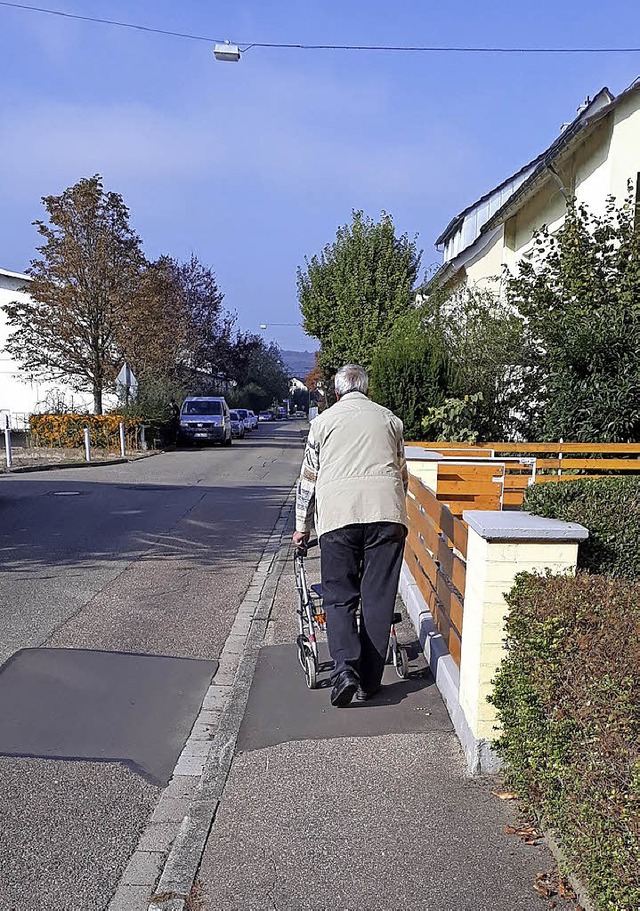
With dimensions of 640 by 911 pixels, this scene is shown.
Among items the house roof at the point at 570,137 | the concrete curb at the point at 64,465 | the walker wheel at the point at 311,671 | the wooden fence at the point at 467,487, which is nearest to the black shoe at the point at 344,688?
the walker wheel at the point at 311,671

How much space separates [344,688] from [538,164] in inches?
523

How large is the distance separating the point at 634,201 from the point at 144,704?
412 inches

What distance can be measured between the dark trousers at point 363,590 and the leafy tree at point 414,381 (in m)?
9.59

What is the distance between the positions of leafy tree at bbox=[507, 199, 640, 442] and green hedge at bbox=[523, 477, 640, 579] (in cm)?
534

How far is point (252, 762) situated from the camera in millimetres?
3938

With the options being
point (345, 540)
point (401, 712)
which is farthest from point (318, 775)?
point (345, 540)

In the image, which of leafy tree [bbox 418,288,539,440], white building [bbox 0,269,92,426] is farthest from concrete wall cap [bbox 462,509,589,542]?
white building [bbox 0,269,92,426]

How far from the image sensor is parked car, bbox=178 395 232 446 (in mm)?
33094

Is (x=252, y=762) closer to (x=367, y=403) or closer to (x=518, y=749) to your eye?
(x=518, y=749)

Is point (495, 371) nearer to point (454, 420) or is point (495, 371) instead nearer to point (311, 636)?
point (454, 420)

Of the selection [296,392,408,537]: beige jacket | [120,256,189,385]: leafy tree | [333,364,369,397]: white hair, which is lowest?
[296,392,408,537]: beige jacket

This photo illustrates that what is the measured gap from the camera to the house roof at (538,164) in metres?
13.1

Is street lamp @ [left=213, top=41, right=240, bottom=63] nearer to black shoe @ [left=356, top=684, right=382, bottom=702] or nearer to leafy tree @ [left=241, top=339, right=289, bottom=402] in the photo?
black shoe @ [left=356, top=684, right=382, bottom=702]

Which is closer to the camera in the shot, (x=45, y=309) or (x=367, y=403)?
(x=367, y=403)
